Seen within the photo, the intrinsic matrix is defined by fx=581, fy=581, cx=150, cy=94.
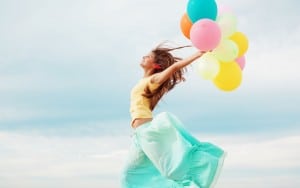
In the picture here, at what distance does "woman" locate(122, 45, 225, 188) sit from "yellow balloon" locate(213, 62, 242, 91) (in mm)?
492

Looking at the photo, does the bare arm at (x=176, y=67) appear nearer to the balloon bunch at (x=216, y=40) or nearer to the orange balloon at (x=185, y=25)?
the balloon bunch at (x=216, y=40)

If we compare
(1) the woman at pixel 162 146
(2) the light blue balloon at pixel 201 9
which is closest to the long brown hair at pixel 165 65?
(1) the woman at pixel 162 146

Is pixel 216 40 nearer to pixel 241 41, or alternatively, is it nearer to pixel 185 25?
pixel 185 25

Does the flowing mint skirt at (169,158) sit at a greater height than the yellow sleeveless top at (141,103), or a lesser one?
lesser

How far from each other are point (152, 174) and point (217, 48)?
153cm

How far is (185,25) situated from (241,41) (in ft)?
2.40

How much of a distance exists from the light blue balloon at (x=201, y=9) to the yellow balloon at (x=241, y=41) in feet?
1.85

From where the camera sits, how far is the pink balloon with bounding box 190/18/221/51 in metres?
5.64

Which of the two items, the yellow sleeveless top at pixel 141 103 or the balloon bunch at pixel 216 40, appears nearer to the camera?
the balloon bunch at pixel 216 40

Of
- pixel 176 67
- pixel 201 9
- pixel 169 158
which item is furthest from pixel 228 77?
pixel 169 158

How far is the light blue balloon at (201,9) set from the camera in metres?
5.82

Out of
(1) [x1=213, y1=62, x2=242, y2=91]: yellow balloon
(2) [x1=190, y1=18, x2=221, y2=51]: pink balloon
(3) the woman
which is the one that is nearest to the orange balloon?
(2) [x1=190, y1=18, x2=221, y2=51]: pink balloon

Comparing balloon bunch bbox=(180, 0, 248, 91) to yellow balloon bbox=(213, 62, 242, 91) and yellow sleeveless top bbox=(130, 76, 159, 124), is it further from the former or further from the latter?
yellow sleeveless top bbox=(130, 76, 159, 124)

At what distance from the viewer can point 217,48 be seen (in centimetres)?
600
